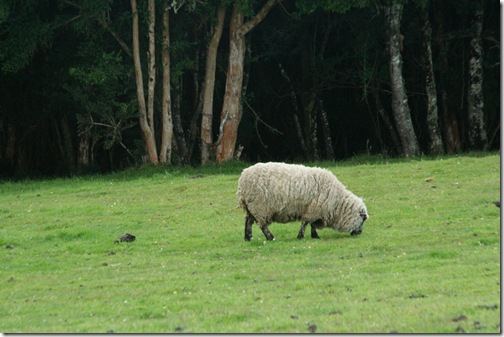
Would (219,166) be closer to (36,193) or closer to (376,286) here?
(36,193)

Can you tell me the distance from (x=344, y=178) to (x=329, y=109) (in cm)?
1975

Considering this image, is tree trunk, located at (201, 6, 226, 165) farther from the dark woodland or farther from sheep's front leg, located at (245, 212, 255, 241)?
sheep's front leg, located at (245, 212, 255, 241)

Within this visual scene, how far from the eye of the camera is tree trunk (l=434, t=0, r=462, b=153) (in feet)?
127

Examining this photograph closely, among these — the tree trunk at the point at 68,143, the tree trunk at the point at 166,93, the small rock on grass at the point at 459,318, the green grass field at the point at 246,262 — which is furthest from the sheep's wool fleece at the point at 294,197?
the tree trunk at the point at 68,143

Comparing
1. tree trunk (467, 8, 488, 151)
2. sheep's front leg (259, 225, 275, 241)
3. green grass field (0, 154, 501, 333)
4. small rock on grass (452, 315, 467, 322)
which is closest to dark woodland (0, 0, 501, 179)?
tree trunk (467, 8, 488, 151)

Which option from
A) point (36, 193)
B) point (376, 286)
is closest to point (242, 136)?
point (36, 193)

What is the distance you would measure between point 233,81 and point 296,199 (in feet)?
62.5

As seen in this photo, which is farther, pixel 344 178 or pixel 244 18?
pixel 244 18

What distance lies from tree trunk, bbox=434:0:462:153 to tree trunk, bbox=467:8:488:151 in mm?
2347

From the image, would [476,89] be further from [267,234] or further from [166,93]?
[267,234]

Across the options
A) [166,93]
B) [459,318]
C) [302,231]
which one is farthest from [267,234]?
[166,93]

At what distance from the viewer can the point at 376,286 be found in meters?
12.6

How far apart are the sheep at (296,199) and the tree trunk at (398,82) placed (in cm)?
1721

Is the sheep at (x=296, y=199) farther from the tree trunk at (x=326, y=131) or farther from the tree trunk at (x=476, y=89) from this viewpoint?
the tree trunk at (x=326, y=131)
